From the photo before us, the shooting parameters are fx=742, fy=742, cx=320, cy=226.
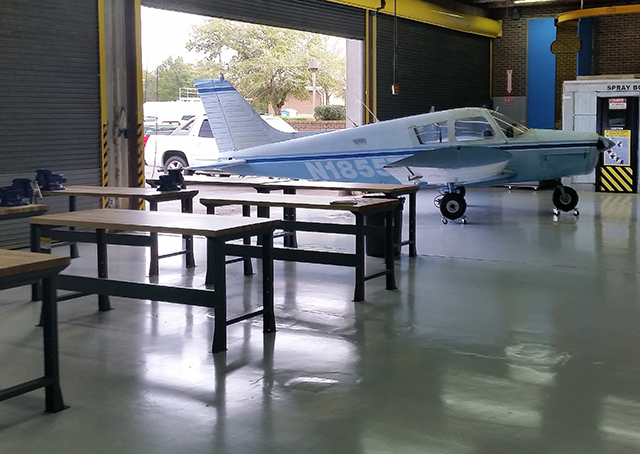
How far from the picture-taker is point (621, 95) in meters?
15.5

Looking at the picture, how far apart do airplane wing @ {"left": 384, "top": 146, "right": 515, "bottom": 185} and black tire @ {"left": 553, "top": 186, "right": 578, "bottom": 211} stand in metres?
1.39

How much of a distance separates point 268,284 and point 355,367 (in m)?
Result: 1.04

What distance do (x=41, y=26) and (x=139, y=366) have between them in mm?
6225

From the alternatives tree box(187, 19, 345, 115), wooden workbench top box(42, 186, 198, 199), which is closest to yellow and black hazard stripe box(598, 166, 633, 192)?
wooden workbench top box(42, 186, 198, 199)

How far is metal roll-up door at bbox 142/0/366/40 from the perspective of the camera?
443 inches

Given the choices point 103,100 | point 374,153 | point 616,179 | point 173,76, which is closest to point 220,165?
point 103,100

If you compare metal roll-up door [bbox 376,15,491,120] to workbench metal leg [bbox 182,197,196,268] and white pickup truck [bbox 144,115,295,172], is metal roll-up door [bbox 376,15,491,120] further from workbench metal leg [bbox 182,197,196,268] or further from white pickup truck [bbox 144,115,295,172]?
workbench metal leg [bbox 182,197,196,268]

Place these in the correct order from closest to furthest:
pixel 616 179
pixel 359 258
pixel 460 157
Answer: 1. pixel 359 258
2. pixel 460 157
3. pixel 616 179

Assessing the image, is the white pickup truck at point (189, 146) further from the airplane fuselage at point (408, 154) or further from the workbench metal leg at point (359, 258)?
the workbench metal leg at point (359, 258)

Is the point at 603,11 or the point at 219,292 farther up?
the point at 603,11

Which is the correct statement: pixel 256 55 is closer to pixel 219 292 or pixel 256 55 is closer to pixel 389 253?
pixel 389 253

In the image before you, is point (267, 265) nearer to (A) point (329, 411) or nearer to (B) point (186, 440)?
(A) point (329, 411)

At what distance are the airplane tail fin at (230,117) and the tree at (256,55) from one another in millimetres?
22854

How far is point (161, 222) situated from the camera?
16.5 feet
